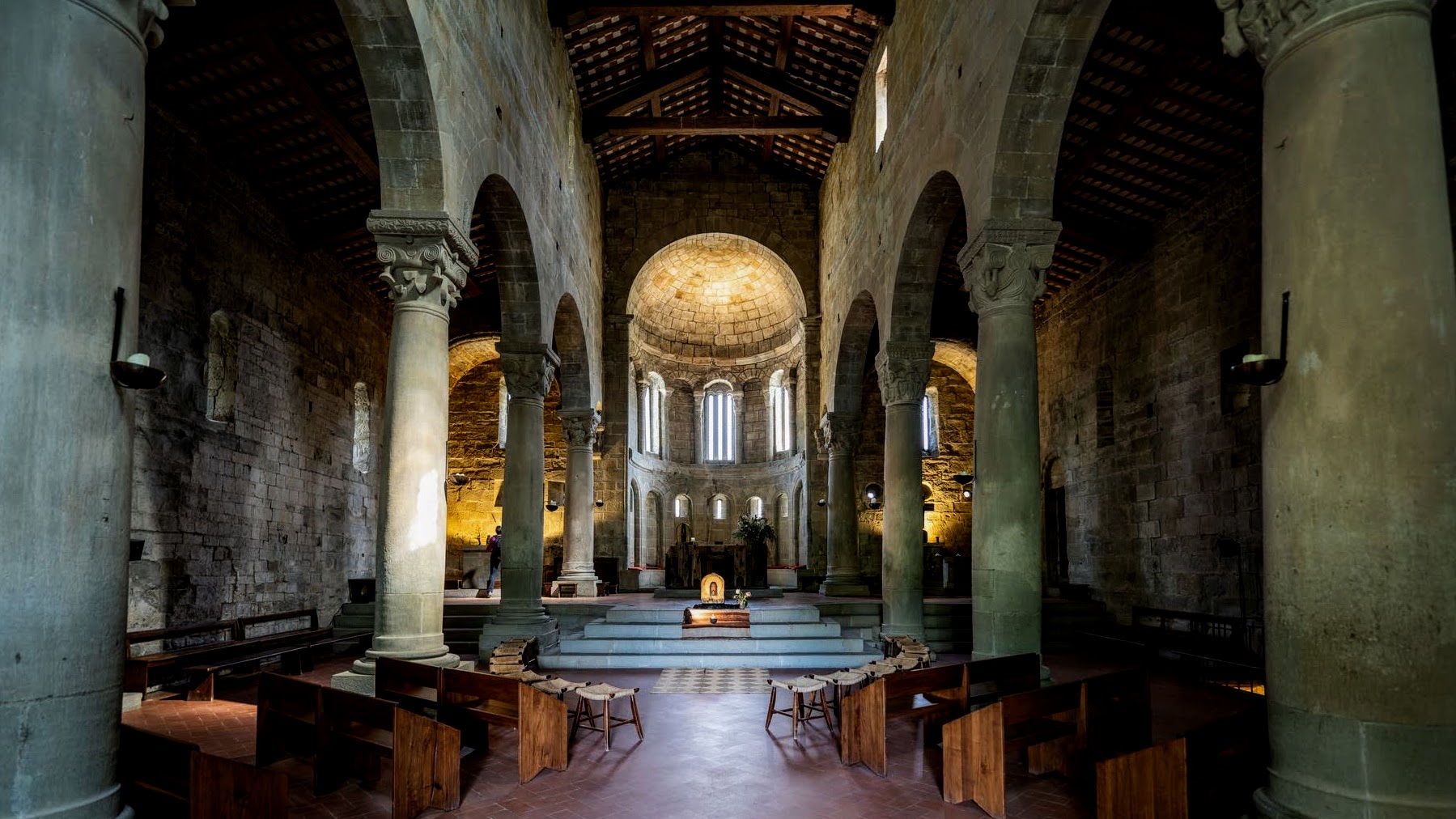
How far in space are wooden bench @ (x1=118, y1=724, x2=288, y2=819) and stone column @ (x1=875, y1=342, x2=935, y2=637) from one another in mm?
11176

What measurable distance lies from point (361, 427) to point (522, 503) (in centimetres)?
876

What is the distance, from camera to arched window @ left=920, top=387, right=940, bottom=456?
27875 millimetres

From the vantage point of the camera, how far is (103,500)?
4.01 meters

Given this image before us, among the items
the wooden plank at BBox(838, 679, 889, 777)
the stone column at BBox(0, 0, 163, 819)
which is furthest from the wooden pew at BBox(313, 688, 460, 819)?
the wooden plank at BBox(838, 679, 889, 777)

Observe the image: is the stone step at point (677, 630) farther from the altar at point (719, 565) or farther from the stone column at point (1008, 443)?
the altar at point (719, 565)

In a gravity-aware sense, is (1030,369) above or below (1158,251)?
below

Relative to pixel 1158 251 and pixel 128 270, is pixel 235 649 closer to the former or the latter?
pixel 128 270

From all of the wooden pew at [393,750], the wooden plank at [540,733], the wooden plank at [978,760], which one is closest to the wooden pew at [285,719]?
the wooden pew at [393,750]

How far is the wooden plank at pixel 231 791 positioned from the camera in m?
4.50

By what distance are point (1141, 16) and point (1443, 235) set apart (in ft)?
24.5

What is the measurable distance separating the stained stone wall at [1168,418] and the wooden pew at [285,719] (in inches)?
507

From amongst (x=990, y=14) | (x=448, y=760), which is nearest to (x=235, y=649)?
(x=448, y=760)

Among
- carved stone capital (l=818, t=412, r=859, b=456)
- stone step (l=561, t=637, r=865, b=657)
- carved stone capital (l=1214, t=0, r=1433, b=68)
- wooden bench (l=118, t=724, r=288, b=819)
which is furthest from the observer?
carved stone capital (l=818, t=412, r=859, b=456)

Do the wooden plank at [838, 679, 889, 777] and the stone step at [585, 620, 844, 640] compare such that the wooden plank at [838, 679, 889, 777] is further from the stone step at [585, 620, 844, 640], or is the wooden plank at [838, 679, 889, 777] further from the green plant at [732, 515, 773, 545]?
the green plant at [732, 515, 773, 545]
